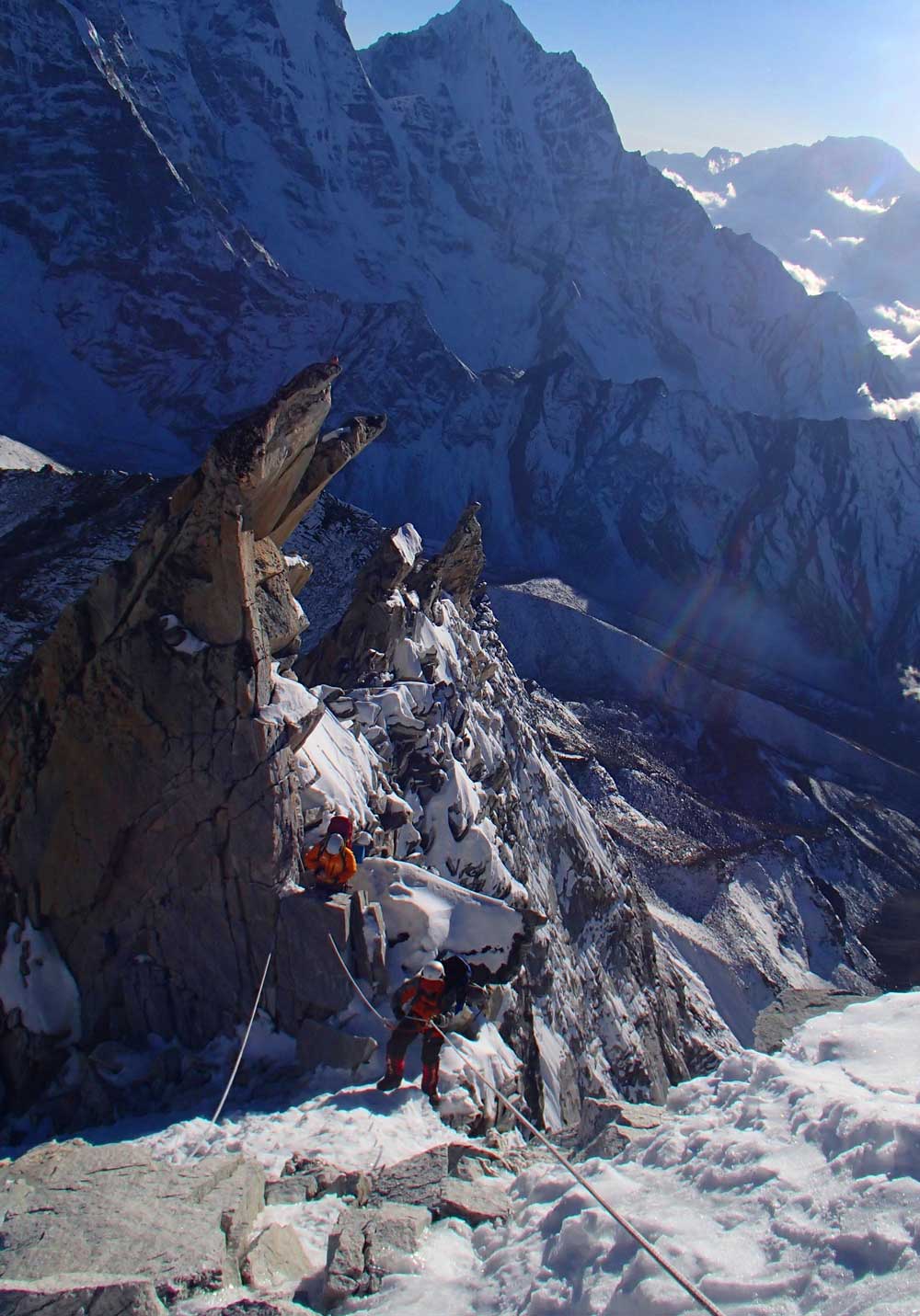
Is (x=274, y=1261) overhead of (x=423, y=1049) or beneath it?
overhead

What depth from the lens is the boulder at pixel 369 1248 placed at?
5.21 m

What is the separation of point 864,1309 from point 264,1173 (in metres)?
3.97

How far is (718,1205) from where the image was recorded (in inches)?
212

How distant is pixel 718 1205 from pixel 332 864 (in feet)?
16.0

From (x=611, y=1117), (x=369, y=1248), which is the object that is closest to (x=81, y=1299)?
(x=369, y=1248)

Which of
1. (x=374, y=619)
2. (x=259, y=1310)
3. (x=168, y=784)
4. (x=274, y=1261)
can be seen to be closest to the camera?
(x=259, y=1310)

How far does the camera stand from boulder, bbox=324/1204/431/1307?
5211 millimetres

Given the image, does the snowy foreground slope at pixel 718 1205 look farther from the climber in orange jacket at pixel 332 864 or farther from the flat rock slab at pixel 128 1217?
the climber in orange jacket at pixel 332 864

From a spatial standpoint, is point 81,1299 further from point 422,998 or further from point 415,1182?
point 422,998

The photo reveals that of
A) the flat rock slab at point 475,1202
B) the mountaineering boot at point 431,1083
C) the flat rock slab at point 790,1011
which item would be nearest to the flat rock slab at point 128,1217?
the flat rock slab at point 475,1202

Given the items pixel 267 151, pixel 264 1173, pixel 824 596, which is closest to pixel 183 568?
pixel 264 1173

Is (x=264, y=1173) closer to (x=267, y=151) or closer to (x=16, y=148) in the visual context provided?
(x=16, y=148)

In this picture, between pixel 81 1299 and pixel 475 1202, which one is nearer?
pixel 81 1299

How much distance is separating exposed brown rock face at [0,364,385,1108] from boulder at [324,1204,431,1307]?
317 cm
